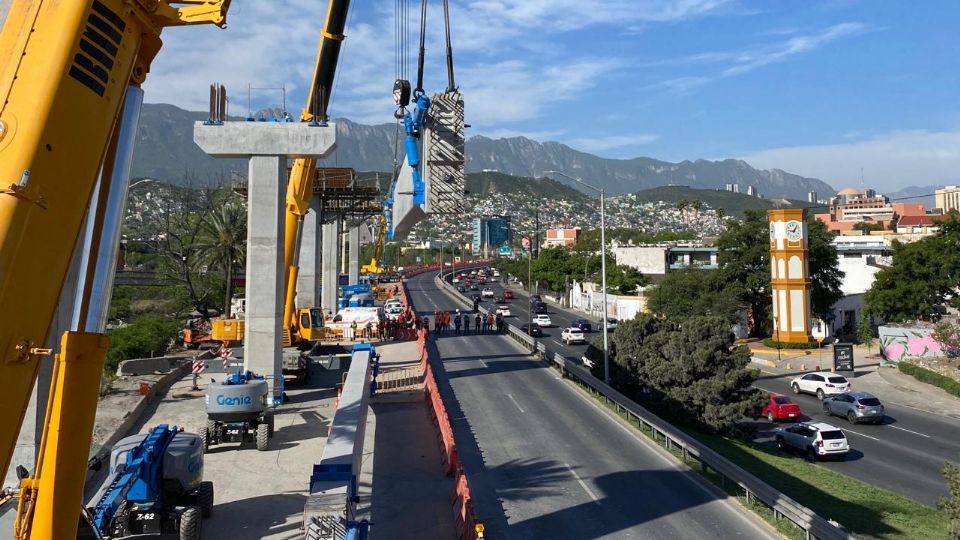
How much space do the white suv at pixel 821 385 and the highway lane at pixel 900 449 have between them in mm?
462

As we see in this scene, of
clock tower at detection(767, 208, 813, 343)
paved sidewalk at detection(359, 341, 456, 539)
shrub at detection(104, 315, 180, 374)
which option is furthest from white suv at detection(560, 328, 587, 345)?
shrub at detection(104, 315, 180, 374)

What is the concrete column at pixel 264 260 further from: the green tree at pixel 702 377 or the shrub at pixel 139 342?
the shrub at pixel 139 342

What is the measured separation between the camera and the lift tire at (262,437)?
20.4 m

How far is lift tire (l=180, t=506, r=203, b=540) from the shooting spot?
43.4 ft

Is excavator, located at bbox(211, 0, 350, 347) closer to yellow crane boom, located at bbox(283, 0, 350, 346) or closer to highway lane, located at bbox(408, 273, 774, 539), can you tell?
yellow crane boom, located at bbox(283, 0, 350, 346)

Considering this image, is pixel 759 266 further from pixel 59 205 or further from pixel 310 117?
pixel 59 205

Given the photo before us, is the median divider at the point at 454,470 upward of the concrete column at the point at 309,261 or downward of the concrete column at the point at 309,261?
downward

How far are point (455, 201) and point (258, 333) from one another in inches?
401

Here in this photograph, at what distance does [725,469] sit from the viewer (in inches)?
682

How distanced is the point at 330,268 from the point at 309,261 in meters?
15.8

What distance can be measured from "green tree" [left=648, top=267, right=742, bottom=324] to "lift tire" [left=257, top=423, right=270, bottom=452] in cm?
4074

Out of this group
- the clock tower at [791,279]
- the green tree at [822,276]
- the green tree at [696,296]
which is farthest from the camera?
the green tree at [822,276]

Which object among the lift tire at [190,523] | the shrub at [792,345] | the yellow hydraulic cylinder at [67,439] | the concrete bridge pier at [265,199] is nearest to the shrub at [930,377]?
the shrub at [792,345]

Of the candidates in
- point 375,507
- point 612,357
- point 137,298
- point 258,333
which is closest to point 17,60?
point 375,507
